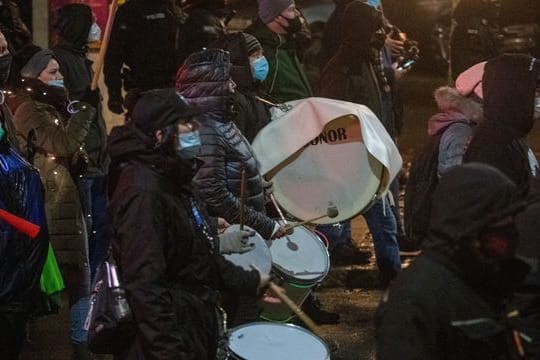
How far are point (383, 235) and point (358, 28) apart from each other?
1.63 metres

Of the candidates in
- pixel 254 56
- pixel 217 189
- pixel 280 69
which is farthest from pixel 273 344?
pixel 280 69

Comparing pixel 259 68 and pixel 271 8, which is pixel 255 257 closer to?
pixel 259 68

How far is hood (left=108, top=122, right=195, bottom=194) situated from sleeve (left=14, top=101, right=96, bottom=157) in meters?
2.03

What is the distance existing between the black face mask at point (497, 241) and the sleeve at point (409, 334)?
0.28m

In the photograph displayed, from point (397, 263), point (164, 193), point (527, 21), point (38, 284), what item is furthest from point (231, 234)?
point (527, 21)

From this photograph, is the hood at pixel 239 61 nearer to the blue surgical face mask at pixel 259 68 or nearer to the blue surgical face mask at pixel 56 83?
the blue surgical face mask at pixel 259 68

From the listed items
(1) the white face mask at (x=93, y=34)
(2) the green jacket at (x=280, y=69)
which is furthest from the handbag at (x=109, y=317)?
(2) the green jacket at (x=280, y=69)

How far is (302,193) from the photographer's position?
6754 mm

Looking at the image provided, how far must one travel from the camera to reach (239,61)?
7.11 metres

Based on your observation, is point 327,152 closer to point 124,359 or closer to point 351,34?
point 351,34

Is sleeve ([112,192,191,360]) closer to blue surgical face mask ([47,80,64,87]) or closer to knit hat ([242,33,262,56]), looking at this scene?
blue surgical face mask ([47,80,64,87])

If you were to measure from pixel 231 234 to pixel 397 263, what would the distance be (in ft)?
10.8

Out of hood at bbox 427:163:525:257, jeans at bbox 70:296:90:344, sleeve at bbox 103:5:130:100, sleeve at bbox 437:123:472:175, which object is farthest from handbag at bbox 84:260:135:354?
sleeve at bbox 103:5:130:100

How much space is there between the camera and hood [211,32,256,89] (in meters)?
7.09
